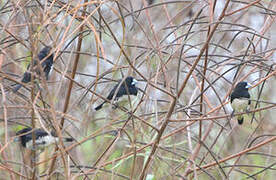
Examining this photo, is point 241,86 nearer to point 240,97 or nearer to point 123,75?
point 240,97

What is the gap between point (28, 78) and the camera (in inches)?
128

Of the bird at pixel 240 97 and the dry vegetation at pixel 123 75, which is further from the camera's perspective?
the bird at pixel 240 97

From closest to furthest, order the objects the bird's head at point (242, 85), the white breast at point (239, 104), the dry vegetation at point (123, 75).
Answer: the dry vegetation at point (123, 75)
the bird's head at point (242, 85)
the white breast at point (239, 104)

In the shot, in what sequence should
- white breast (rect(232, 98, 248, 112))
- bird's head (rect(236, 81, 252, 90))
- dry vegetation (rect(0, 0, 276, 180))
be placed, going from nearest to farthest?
dry vegetation (rect(0, 0, 276, 180))
bird's head (rect(236, 81, 252, 90))
white breast (rect(232, 98, 248, 112))

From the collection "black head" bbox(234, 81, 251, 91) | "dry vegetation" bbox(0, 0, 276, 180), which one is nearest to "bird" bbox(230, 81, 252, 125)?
"black head" bbox(234, 81, 251, 91)

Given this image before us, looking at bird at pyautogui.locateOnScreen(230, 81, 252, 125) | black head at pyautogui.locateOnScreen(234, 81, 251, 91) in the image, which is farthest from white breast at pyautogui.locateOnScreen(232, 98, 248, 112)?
black head at pyautogui.locateOnScreen(234, 81, 251, 91)

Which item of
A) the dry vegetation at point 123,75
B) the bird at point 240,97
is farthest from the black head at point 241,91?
the dry vegetation at point 123,75

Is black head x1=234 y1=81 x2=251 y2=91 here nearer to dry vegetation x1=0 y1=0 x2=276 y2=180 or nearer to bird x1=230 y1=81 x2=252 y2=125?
bird x1=230 y1=81 x2=252 y2=125

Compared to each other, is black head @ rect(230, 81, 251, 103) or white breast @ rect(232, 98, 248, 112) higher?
black head @ rect(230, 81, 251, 103)

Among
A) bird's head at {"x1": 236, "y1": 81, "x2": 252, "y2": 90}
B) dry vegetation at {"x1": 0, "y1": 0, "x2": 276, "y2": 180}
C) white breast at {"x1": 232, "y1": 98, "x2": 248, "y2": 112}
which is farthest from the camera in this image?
white breast at {"x1": 232, "y1": 98, "x2": 248, "y2": 112}

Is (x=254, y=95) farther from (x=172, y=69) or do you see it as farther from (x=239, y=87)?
(x=172, y=69)

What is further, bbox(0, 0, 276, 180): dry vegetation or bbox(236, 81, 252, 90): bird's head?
bbox(236, 81, 252, 90): bird's head

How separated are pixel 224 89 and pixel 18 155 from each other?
1860 mm

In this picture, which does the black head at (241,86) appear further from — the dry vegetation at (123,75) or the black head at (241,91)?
the dry vegetation at (123,75)
